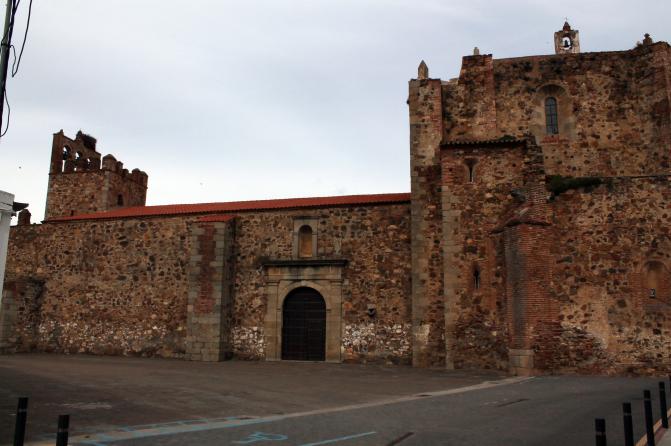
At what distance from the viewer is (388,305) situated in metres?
19.4

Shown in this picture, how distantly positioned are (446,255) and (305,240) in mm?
5725

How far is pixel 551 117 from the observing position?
805 inches

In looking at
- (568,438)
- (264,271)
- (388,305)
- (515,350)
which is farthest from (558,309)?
(264,271)

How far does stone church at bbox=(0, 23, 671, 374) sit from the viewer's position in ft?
50.9

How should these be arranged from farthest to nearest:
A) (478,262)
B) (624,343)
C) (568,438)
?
1. (478,262)
2. (624,343)
3. (568,438)

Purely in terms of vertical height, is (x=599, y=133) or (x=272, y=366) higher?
(x=599, y=133)

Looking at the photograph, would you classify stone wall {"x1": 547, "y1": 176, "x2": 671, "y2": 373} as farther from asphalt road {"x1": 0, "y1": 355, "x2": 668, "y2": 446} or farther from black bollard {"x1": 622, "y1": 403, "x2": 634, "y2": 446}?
black bollard {"x1": 622, "y1": 403, "x2": 634, "y2": 446}

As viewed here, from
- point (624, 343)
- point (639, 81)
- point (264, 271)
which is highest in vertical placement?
point (639, 81)

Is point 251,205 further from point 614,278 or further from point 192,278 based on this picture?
point 614,278

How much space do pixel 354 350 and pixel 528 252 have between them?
278 inches

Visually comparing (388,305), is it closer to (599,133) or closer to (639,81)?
(599,133)

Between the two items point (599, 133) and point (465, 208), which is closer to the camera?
point (465, 208)

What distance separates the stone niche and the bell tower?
38.6 feet

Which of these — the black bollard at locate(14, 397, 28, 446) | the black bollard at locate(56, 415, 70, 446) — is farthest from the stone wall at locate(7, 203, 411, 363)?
the black bollard at locate(56, 415, 70, 446)
